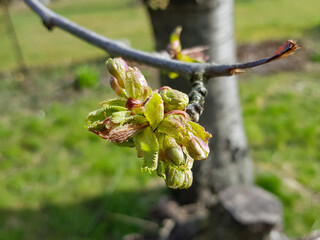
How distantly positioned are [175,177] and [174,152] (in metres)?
0.08

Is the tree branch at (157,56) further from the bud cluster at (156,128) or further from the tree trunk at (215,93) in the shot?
→ the tree trunk at (215,93)

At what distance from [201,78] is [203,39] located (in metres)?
1.62

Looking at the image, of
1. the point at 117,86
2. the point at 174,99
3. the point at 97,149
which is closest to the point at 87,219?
the point at 97,149

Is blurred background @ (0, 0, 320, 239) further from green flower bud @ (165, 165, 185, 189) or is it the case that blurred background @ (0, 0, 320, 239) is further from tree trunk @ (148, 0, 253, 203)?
green flower bud @ (165, 165, 185, 189)

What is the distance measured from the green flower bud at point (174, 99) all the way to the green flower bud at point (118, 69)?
14 cm

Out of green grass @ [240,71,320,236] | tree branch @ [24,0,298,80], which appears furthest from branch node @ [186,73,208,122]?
green grass @ [240,71,320,236]

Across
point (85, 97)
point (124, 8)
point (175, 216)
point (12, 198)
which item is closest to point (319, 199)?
point (175, 216)

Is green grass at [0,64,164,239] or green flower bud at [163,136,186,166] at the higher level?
green flower bud at [163,136,186,166]

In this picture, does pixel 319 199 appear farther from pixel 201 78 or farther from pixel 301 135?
pixel 201 78

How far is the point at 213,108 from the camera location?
9.02 ft

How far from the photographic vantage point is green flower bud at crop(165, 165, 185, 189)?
887 mm

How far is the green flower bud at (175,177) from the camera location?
89 cm

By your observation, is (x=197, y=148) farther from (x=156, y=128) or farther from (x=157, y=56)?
(x=157, y=56)

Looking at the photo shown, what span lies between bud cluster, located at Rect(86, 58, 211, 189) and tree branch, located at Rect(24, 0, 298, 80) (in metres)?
0.15
